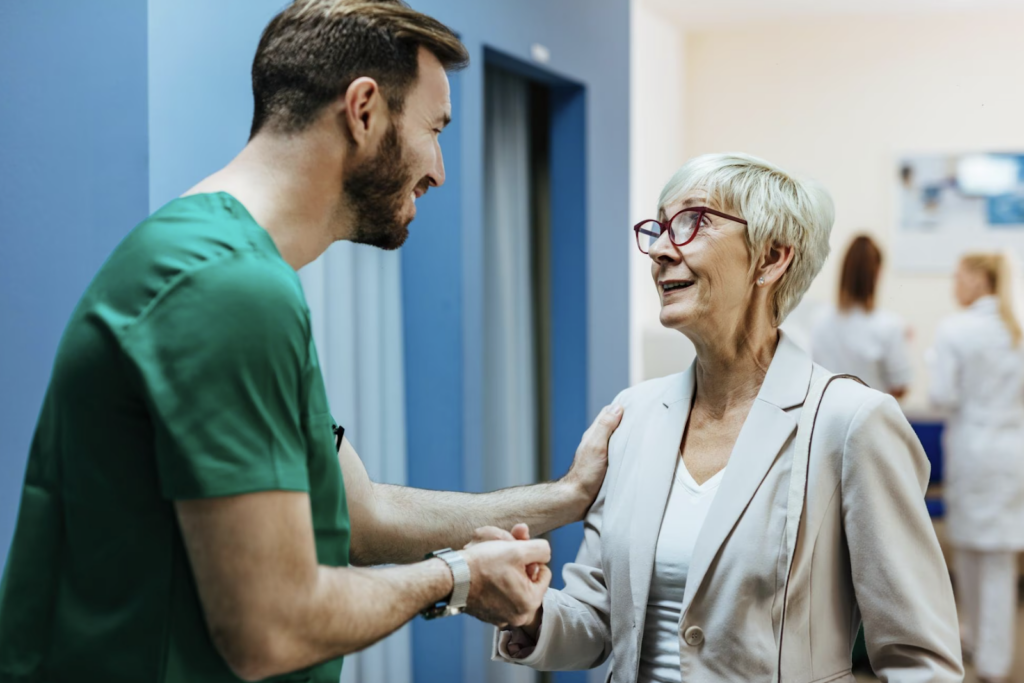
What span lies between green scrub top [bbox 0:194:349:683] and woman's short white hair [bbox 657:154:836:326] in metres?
0.82

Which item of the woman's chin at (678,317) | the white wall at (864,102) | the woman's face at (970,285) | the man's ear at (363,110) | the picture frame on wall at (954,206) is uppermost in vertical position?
the white wall at (864,102)

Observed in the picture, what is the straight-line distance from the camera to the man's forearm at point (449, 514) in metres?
1.79

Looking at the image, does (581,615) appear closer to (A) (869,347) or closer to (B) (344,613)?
(B) (344,613)

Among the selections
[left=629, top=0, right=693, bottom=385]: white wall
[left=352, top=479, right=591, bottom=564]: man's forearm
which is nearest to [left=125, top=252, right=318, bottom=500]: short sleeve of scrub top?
[left=352, top=479, right=591, bottom=564]: man's forearm

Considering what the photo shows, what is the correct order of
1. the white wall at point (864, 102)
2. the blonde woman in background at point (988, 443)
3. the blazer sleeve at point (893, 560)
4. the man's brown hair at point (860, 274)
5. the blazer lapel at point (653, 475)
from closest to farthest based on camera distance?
the blazer sleeve at point (893, 560), the blazer lapel at point (653, 475), the blonde woman in background at point (988, 443), the man's brown hair at point (860, 274), the white wall at point (864, 102)

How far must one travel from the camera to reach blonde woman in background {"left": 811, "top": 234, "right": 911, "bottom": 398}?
491 centimetres

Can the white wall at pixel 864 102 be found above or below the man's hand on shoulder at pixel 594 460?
above

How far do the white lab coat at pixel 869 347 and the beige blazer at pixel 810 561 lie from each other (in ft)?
11.3

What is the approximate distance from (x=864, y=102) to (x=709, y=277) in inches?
231

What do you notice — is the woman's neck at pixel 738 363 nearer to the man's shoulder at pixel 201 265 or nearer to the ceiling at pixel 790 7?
the man's shoulder at pixel 201 265

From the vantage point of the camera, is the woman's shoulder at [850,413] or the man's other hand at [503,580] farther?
the woman's shoulder at [850,413]

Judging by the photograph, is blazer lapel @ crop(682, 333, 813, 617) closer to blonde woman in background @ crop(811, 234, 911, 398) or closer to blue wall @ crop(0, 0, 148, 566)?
blue wall @ crop(0, 0, 148, 566)

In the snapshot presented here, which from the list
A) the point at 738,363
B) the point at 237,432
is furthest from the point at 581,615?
the point at 237,432

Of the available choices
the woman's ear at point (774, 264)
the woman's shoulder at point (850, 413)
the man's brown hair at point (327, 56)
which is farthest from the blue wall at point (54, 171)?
the woman's shoulder at point (850, 413)
